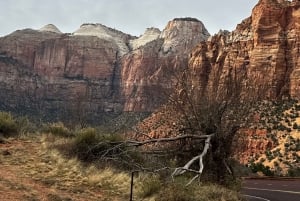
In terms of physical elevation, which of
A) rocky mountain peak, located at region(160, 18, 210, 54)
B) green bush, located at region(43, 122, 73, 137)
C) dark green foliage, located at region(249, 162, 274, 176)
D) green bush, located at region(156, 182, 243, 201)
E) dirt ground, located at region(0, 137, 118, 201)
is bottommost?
dark green foliage, located at region(249, 162, 274, 176)

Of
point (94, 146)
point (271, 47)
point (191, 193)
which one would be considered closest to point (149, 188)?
point (191, 193)

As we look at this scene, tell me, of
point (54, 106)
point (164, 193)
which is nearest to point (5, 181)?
point (164, 193)

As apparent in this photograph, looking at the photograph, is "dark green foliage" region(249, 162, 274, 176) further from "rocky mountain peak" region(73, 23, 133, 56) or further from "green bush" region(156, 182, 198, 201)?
"rocky mountain peak" region(73, 23, 133, 56)

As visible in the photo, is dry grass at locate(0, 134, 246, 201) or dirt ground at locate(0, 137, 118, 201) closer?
dirt ground at locate(0, 137, 118, 201)

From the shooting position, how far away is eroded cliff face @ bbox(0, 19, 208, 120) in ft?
477

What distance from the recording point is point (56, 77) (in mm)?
161750

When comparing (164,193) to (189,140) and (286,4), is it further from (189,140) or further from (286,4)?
(286,4)

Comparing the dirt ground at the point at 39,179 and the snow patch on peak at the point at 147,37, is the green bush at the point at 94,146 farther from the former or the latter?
the snow patch on peak at the point at 147,37

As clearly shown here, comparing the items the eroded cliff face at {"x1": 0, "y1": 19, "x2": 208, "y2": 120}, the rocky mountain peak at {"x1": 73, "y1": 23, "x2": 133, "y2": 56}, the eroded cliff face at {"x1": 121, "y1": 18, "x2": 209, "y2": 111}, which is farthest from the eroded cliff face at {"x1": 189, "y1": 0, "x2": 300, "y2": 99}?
the rocky mountain peak at {"x1": 73, "y1": 23, "x2": 133, "y2": 56}

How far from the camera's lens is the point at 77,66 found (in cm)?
16612

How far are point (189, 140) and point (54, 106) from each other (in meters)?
132

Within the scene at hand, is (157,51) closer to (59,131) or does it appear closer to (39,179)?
(59,131)

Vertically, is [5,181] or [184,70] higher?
[184,70]

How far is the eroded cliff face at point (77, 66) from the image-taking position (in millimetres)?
145500
